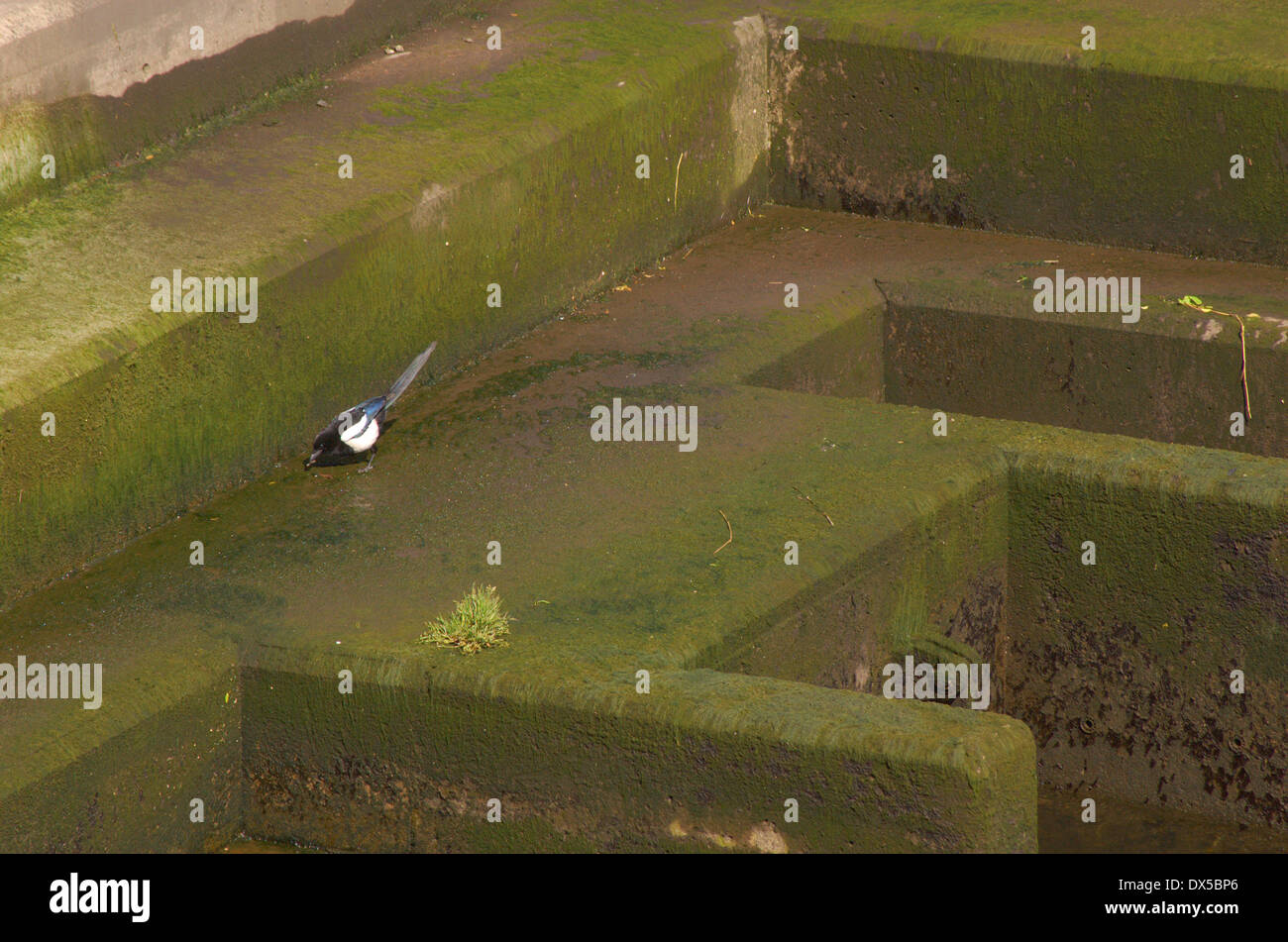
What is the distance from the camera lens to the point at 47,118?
721 cm

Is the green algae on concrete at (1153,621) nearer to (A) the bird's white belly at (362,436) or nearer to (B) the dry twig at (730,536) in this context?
(B) the dry twig at (730,536)

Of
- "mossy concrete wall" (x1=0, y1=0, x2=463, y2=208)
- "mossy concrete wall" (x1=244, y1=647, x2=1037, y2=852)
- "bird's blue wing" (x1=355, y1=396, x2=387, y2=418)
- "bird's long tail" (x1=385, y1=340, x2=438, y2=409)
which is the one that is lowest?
"mossy concrete wall" (x1=244, y1=647, x2=1037, y2=852)

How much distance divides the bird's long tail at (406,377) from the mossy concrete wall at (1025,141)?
117 inches

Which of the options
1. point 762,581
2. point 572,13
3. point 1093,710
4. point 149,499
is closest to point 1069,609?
point 1093,710

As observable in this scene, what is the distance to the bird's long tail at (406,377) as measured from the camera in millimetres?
7195

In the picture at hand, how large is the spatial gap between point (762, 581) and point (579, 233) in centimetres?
259

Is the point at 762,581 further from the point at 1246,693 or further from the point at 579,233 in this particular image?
the point at 579,233

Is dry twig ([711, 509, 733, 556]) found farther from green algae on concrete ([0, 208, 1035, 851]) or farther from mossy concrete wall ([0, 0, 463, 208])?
mossy concrete wall ([0, 0, 463, 208])

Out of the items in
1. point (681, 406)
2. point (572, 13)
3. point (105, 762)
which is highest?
point (572, 13)

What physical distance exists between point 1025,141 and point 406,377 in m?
3.35

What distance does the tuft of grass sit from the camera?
5910 millimetres

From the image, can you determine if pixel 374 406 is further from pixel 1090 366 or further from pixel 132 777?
pixel 1090 366

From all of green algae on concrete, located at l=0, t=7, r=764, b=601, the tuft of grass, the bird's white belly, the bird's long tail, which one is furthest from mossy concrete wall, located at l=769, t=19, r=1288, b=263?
the tuft of grass

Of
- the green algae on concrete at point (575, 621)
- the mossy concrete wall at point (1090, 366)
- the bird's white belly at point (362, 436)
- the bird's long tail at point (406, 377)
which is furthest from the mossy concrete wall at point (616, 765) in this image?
the mossy concrete wall at point (1090, 366)
